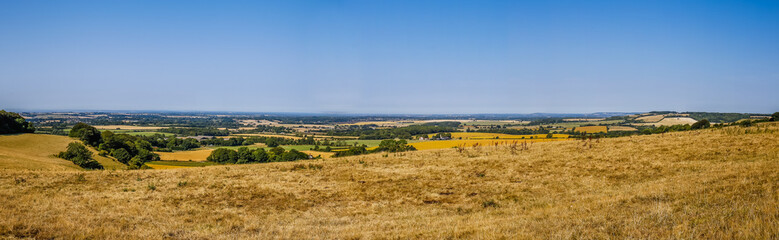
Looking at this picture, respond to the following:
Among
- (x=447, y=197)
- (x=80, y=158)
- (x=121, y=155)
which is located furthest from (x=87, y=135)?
(x=447, y=197)

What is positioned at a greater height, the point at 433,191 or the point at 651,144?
the point at 651,144

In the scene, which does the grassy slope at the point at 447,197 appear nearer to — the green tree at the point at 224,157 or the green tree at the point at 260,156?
the green tree at the point at 260,156

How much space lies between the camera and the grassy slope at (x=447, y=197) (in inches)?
311

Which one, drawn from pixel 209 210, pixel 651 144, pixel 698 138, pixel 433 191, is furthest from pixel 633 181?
pixel 209 210

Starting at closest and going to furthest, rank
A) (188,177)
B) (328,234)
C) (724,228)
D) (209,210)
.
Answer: (724,228)
(328,234)
(209,210)
(188,177)

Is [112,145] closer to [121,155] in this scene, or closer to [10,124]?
[121,155]

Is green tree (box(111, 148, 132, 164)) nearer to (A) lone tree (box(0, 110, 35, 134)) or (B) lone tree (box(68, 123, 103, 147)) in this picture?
(B) lone tree (box(68, 123, 103, 147))

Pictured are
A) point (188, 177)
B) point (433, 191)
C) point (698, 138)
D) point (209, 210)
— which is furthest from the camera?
point (698, 138)

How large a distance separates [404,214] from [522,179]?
25.4 ft

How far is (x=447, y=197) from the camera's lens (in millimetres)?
14133

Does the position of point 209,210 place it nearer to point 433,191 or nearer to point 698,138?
point 433,191

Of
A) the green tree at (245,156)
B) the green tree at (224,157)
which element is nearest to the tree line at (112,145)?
the green tree at (224,157)

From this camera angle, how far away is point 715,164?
14625 mm

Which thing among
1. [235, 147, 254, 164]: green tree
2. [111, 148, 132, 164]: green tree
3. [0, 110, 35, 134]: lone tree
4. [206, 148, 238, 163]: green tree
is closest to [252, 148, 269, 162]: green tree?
[235, 147, 254, 164]: green tree
